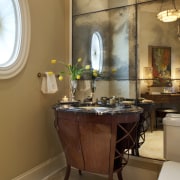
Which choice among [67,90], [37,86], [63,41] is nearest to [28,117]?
[37,86]

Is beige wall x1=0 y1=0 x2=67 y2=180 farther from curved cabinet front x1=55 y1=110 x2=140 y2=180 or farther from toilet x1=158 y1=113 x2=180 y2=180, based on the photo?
toilet x1=158 y1=113 x2=180 y2=180

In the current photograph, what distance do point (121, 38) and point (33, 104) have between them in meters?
1.34

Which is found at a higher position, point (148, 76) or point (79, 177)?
point (148, 76)

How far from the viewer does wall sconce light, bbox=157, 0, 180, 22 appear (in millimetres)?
2430

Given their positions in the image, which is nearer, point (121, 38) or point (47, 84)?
point (47, 84)

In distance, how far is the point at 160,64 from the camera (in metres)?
2.53

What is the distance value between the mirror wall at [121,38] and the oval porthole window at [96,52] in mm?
19

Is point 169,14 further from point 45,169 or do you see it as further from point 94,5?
point 45,169

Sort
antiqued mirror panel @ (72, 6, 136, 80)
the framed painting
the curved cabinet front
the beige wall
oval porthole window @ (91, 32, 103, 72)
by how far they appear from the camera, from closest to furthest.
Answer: the curved cabinet front, the beige wall, the framed painting, antiqued mirror panel @ (72, 6, 136, 80), oval porthole window @ (91, 32, 103, 72)

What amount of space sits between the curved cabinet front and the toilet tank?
0.31 m

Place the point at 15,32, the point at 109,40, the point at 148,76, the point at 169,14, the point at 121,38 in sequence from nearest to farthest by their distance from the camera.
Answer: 1. the point at 15,32
2. the point at 169,14
3. the point at 148,76
4. the point at 121,38
5. the point at 109,40

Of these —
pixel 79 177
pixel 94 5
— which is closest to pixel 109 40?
pixel 94 5

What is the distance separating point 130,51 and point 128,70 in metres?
0.23

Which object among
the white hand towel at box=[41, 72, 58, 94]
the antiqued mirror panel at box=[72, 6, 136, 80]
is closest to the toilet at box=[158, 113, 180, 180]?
the antiqued mirror panel at box=[72, 6, 136, 80]
